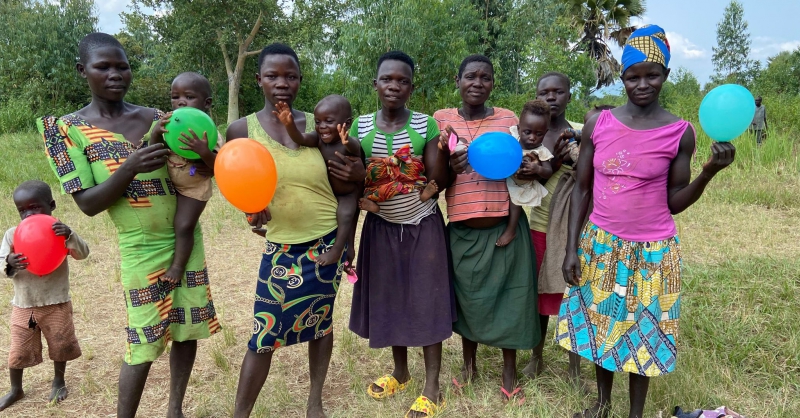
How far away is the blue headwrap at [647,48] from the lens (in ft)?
6.93

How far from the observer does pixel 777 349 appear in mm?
3104

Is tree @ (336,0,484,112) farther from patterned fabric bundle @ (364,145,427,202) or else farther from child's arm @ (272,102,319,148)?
child's arm @ (272,102,319,148)

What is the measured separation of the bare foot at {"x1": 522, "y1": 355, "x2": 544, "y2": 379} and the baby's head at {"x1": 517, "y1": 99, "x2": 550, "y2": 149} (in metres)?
1.37

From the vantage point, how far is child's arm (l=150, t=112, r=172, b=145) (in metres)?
1.94

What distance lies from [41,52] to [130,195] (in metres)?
20.4

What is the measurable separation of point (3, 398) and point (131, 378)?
1.27 metres

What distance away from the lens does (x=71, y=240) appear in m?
2.62

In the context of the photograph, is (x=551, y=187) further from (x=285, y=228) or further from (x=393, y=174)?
(x=285, y=228)

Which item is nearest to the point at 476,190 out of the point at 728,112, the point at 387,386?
the point at 728,112

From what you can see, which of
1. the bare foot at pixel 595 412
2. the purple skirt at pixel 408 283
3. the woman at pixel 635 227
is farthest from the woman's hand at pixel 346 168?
the bare foot at pixel 595 412

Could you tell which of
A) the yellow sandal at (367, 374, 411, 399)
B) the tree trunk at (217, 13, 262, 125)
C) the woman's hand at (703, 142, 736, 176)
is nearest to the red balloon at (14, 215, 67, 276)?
the yellow sandal at (367, 374, 411, 399)

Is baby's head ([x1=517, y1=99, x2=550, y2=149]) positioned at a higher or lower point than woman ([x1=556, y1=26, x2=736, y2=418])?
higher

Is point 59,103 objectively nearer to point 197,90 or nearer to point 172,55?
point 172,55

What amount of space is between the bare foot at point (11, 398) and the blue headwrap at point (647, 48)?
365cm
